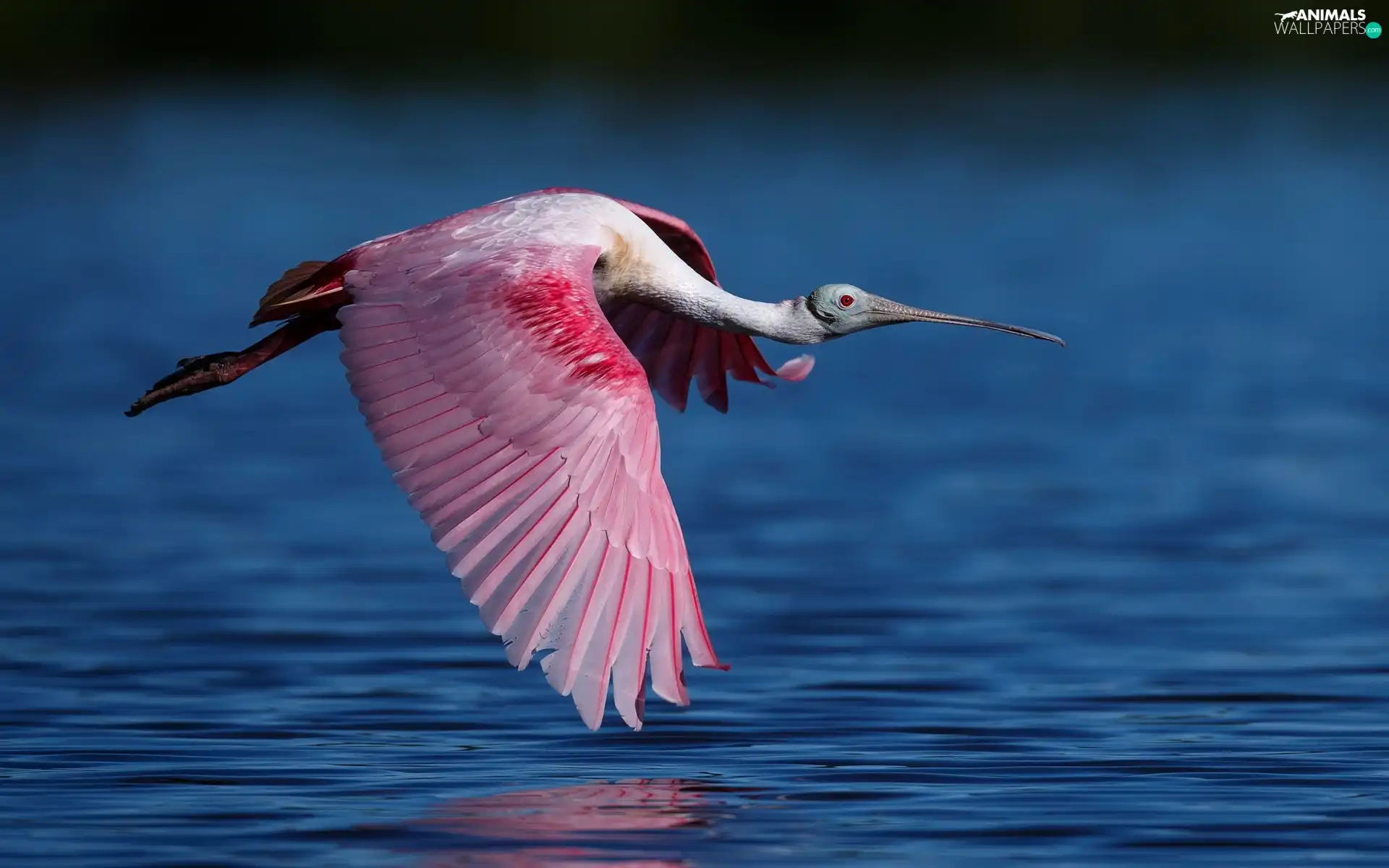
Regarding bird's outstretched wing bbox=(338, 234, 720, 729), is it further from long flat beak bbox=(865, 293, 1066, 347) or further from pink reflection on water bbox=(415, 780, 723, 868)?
long flat beak bbox=(865, 293, 1066, 347)

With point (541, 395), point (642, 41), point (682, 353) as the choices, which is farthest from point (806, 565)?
point (642, 41)

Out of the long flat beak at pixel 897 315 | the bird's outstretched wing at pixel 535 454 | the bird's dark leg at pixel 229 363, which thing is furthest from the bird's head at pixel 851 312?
the bird's dark leg at pixel 229 363

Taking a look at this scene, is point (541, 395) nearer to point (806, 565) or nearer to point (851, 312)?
point (851, 312)

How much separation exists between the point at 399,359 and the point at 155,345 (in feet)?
41.2

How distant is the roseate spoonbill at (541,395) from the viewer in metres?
8.55

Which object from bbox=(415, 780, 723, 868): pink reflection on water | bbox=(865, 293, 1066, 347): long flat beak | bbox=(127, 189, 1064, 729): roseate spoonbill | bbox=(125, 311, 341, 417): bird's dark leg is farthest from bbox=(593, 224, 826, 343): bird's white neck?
bbox=(415, 780, 723, 868): pink reflection on water

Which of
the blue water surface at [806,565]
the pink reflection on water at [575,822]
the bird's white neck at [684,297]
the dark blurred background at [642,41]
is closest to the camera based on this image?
the pink reflection on water at [575,822]

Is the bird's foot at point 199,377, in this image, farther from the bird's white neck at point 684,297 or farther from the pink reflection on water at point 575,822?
the pink reflection on water at point 575,822

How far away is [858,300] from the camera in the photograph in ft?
36.9

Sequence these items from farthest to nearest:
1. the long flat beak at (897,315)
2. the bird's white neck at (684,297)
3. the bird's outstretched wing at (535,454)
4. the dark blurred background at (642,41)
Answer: the dark blurred background at (642,41), the long flat beak at (897,315), the bird's white neck at (684,297), the bird's outstretched wing at (535,454)

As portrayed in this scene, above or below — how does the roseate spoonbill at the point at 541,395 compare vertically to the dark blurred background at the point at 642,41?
below

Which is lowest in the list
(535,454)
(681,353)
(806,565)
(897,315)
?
(806,565)

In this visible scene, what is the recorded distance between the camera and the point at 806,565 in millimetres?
14016

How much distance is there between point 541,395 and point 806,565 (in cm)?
499
